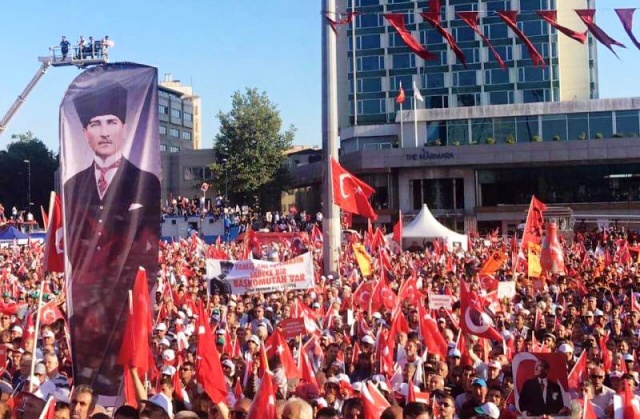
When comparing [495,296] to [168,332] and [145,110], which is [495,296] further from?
[145,110]

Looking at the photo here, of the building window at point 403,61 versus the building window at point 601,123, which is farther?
the building window at point 403,61

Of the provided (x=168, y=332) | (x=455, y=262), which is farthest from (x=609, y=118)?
(x=168, y=332)

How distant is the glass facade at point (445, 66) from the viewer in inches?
2416

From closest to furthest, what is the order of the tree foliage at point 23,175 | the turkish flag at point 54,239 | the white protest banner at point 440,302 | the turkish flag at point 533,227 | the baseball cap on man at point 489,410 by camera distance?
the baseball cap on man at point 489,410 < the turkish flag at point 54,239 < the white protest banner at point 440,302 < the turkish flag at point 533,227 < the tree foliage at point 23,175

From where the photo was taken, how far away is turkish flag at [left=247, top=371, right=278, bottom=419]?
244 inches

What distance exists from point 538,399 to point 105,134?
171 inches

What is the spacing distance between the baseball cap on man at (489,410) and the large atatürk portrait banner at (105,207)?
2.95m

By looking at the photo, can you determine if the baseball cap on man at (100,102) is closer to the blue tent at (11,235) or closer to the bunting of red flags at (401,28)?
the bunting of red flags at (401,28)

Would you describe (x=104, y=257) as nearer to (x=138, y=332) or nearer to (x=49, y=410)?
(x=138, y=332)

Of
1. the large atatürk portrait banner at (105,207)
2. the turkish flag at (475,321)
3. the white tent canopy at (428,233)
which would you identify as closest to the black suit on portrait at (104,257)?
the large atatürk portrait banner at (105,207)

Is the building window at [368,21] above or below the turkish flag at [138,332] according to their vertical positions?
above

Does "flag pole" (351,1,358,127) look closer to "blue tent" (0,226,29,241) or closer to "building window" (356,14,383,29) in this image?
"building window" (356,14,383,29)

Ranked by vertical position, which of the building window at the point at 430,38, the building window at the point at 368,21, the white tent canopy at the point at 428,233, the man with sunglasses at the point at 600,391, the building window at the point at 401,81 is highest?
the building window at the point at 368,21

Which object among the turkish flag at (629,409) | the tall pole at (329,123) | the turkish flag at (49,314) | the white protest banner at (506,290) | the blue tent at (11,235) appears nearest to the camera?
the turkish flag at (629,409)
